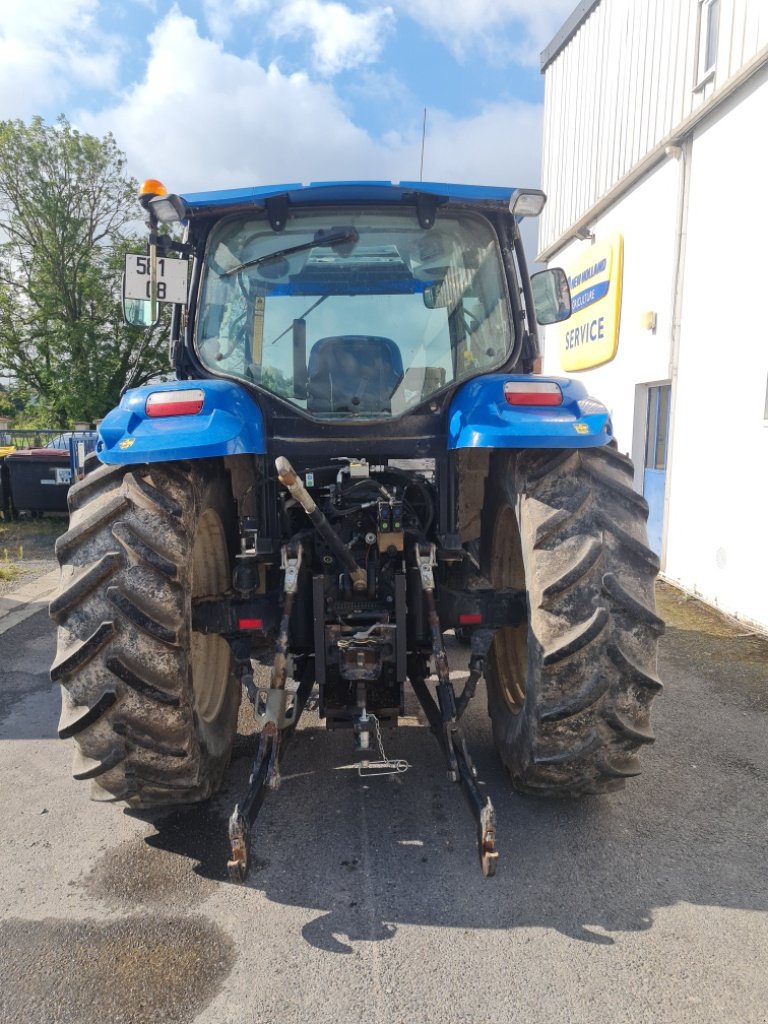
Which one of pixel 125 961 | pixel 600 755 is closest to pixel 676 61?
pixel 600 755

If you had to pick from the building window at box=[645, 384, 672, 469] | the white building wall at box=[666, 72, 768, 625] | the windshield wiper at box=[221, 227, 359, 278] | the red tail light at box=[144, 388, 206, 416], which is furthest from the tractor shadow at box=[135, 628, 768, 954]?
the building window at box=[645, 384, 672, 469]

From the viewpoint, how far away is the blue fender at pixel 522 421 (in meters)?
2.55

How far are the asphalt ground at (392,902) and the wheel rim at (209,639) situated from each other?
0.37 m

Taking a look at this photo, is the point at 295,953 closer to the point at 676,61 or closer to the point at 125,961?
the point at 125,961

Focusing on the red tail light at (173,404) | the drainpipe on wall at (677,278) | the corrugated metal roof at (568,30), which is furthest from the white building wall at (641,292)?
the red tail light at (173,404)

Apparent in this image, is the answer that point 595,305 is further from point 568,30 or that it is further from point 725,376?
point 568,30

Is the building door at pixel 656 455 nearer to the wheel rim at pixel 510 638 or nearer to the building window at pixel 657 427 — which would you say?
the building window at pixel 657 427

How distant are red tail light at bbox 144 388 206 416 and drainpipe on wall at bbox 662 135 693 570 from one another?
5742 mm

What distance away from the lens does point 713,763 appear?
3.51 meters

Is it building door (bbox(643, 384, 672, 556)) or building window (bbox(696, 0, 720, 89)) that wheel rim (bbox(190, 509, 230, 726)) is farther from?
building window (bbox(696, 0, 720, 89))

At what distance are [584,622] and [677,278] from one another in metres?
5.79

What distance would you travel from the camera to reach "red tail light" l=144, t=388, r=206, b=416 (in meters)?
2.64

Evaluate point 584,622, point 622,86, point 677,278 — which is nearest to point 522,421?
point 584,622

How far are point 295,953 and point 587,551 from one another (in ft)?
5.20
